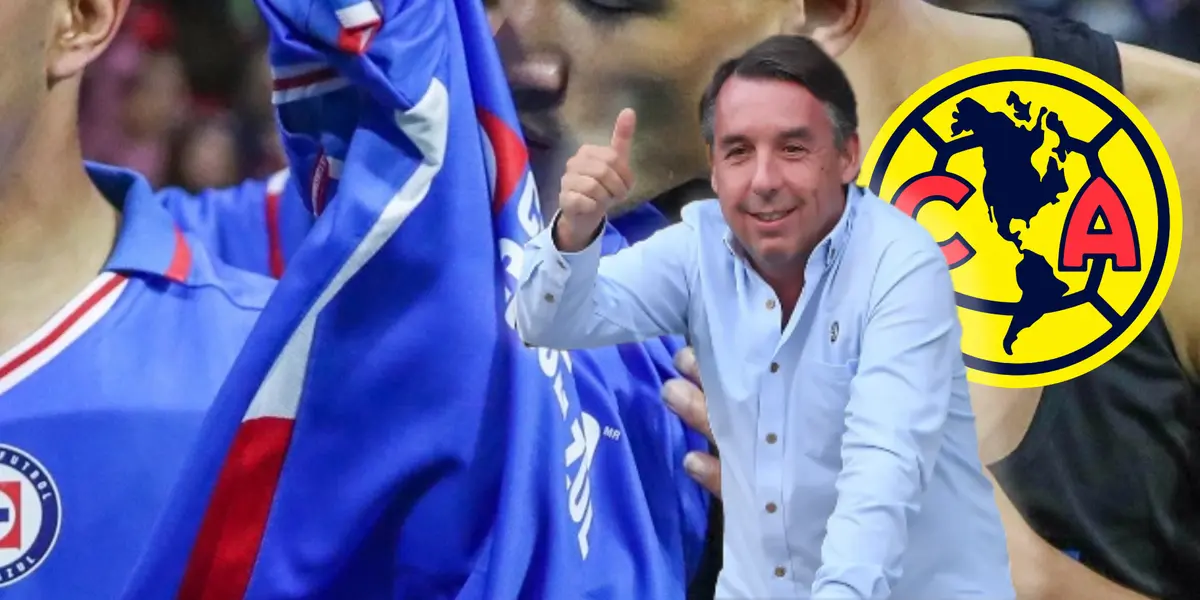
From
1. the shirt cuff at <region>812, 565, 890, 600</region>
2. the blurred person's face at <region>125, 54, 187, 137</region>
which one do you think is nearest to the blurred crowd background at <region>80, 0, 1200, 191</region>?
the blurred person's face at <region>125, 54, 187, 137</region>

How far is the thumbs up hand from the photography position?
1352 millimetres

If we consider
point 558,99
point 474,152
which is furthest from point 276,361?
point 558,99


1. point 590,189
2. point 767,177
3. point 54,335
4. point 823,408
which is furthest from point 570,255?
point 54,335

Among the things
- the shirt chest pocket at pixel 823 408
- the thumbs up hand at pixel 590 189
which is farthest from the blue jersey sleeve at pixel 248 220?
the shirt chest pocket at pixel 823 408

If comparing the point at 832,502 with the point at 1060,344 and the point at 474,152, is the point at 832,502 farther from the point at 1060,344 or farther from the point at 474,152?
the point at 474,152

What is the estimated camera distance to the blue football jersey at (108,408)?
1.62 meters

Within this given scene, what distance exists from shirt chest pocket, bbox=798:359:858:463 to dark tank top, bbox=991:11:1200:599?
12.0 inches

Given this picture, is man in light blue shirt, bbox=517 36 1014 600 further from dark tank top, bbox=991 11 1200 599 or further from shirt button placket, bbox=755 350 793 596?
dark tank top, bbox=991 11 1200 599

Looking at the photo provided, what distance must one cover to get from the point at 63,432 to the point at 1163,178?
1.50m

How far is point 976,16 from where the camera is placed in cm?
166

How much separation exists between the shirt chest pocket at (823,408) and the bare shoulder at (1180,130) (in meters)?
0.52

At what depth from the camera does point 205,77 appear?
5.51 feet

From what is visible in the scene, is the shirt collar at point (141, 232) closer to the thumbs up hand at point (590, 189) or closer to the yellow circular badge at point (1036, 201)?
the thumbs up hand at point (590, 189)

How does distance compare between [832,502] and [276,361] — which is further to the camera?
[276,361]
